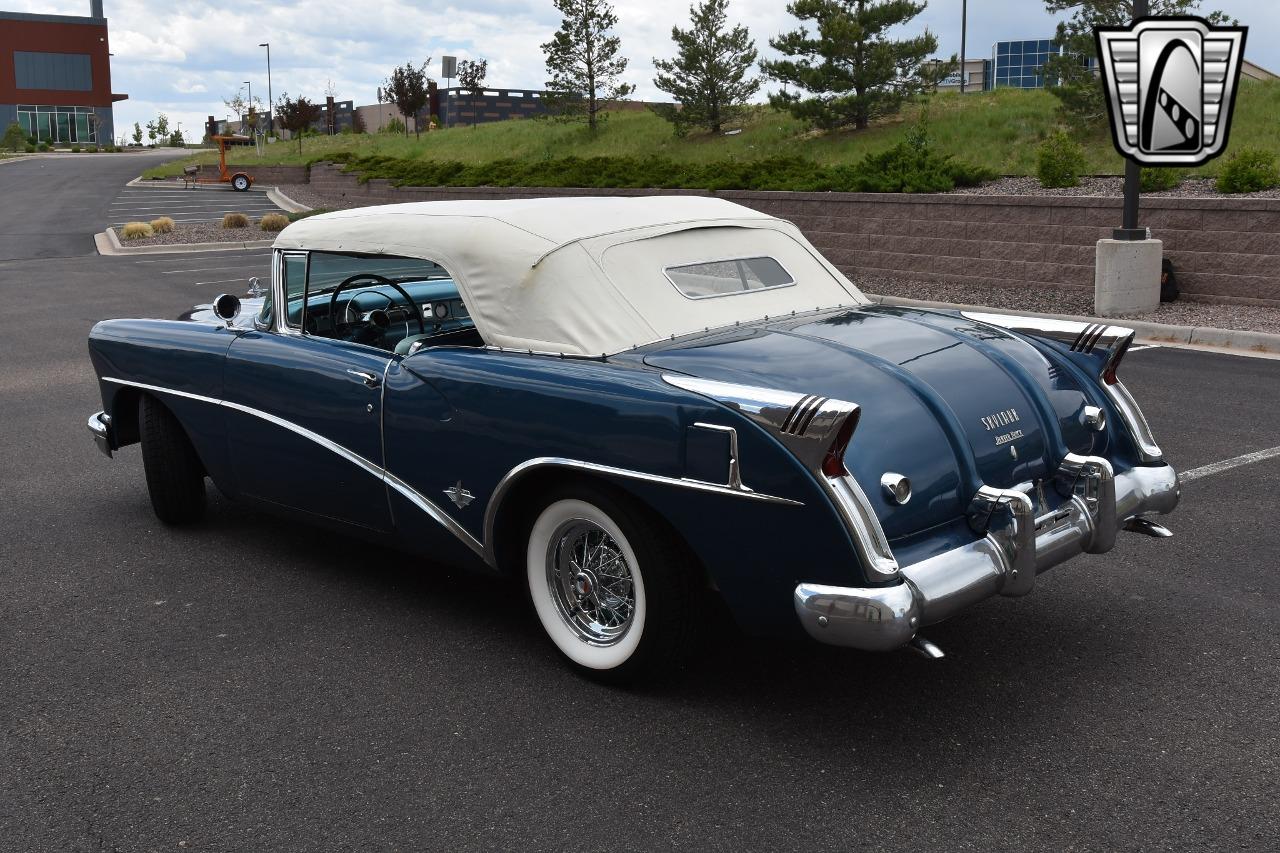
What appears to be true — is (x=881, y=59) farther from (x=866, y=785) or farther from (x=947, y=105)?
(x=866, y=785)

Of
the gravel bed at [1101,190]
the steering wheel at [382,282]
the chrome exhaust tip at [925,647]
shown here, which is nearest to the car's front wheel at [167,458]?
the steering wheel at [382,282]

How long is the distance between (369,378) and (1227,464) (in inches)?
192

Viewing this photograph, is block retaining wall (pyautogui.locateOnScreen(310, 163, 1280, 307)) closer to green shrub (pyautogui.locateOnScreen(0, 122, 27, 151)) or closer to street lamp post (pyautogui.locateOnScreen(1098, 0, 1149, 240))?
street lamp post (pyautogui.locateOnScreen(1098, 0, 1149, 240))

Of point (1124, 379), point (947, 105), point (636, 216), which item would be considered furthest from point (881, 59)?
point (636, 216)

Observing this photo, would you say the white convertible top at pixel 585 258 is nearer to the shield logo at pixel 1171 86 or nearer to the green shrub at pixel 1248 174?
the shield logo at pixel 1171 86

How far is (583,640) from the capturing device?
13.8 ft

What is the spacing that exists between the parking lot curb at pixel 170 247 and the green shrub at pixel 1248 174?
17940 millimetres

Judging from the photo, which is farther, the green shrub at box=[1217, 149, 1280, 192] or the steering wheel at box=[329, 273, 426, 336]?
the green shrub at box=[1217, 149, 1280, 192]

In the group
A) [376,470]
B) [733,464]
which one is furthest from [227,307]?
[733,464]

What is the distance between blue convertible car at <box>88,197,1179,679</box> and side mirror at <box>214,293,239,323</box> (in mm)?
22

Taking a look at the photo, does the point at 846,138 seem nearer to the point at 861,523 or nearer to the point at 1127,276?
the point at 1127,276

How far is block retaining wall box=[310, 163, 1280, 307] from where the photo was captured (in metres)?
14.0


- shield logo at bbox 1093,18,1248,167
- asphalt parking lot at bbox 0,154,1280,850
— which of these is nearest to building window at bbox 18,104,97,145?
shield logo at bbox 1093,18,1248,167

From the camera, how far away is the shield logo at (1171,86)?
1378 centimetres
